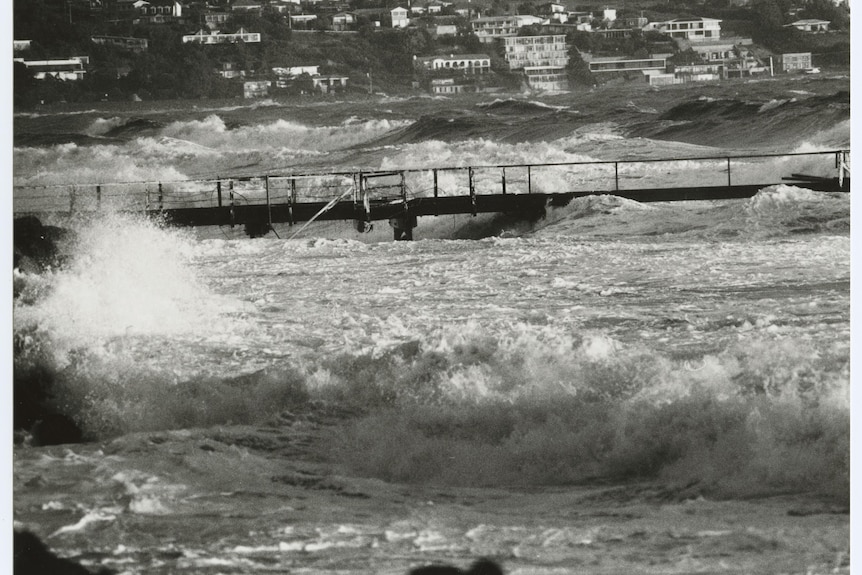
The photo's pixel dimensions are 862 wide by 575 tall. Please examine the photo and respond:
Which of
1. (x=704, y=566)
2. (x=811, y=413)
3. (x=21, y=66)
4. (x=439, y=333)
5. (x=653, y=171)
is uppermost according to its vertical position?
(x=21, y=66)

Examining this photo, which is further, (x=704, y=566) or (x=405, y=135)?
(x=405, y=135)

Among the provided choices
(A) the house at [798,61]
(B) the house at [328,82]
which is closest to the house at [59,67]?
(B) the house at [328,82]

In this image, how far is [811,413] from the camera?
3629 mm

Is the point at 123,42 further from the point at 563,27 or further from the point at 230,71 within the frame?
the point at 563,27

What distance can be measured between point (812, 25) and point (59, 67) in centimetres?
264

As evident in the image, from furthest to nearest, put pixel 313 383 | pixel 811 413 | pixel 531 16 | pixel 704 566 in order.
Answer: pixel 531 16
pixel 313 383
pixel 811 413
pixel 704 566

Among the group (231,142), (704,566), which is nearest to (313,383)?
(231,142)

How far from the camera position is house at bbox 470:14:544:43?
4164 mm

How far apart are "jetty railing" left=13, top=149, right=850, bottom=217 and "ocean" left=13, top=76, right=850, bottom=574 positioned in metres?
0.04

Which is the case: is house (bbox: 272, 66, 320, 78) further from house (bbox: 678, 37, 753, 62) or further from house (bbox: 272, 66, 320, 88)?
house (bbox: 678, 37, 753, 62)

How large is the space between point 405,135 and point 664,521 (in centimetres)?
181

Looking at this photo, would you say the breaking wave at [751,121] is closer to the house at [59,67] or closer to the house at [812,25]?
the house at [812,25]

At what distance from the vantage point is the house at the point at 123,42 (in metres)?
4.13

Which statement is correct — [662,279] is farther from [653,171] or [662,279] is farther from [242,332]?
[242,332]
